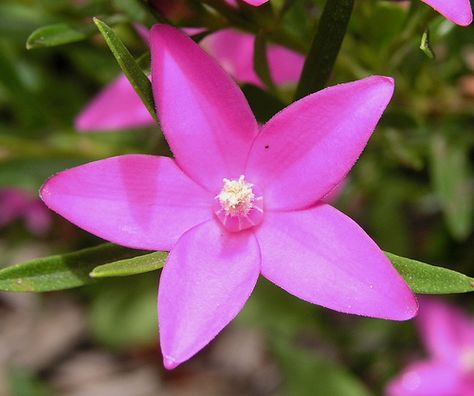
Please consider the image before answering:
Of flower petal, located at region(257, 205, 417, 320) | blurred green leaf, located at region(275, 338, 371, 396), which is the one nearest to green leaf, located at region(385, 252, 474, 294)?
flower petal, located at region(257, 205, 417, 320)

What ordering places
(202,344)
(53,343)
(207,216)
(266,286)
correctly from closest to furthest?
(202,344)
(207,216)
(266,286)
(53,343)

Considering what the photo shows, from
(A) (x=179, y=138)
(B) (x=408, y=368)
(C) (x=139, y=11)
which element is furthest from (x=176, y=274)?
(B) (x=408, y=368)

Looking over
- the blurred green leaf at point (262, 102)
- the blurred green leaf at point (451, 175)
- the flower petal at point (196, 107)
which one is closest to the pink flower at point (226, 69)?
the blurred green leaf at point (262, 102)

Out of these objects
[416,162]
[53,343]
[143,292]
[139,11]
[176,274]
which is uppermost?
[139,11]

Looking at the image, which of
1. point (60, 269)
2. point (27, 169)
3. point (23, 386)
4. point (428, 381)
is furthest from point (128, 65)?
point (23, 386)

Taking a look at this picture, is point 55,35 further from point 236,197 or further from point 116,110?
point 236,197

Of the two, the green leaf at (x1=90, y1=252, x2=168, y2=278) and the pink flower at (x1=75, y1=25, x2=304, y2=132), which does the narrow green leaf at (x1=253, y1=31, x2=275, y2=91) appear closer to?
the pink flower at (x1=75, y1=25, x2=304, y2=132)

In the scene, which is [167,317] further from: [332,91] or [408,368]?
[408,368]
